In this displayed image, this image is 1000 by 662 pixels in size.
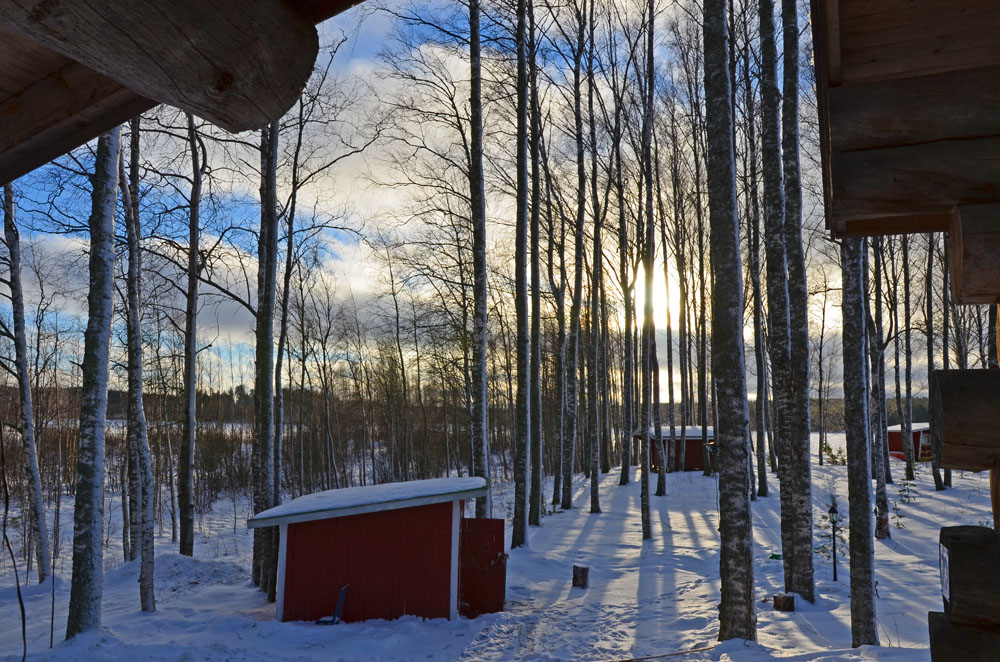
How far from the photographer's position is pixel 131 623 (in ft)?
30.1

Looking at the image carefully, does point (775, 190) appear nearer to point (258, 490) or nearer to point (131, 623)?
point (258, 490)

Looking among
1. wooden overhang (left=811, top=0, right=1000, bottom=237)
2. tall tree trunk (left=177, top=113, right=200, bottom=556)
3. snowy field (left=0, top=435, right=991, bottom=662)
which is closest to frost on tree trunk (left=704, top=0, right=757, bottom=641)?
snowy field (left=0, top=435, right=991, bottom=662)

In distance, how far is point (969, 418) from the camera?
86.7 inches

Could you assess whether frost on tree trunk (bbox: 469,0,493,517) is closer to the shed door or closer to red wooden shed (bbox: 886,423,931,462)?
the shed door

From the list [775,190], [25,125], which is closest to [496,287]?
[775,190]

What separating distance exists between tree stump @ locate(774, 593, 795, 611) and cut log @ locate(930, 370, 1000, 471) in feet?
27.3

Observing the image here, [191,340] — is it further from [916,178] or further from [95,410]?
[916,178]

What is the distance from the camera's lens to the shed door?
10.2 meters

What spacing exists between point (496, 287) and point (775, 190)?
15071 mm

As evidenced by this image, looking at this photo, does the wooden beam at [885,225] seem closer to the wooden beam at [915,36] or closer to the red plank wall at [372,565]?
the wooden beam at [915,36]

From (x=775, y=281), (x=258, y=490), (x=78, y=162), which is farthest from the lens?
(x=258, y=490)

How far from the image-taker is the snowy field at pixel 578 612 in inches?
303

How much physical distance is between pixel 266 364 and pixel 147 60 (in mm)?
10863

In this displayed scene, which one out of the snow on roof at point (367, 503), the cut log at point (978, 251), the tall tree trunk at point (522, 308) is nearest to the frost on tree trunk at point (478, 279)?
the tall tree trunk at point (522, 308)
